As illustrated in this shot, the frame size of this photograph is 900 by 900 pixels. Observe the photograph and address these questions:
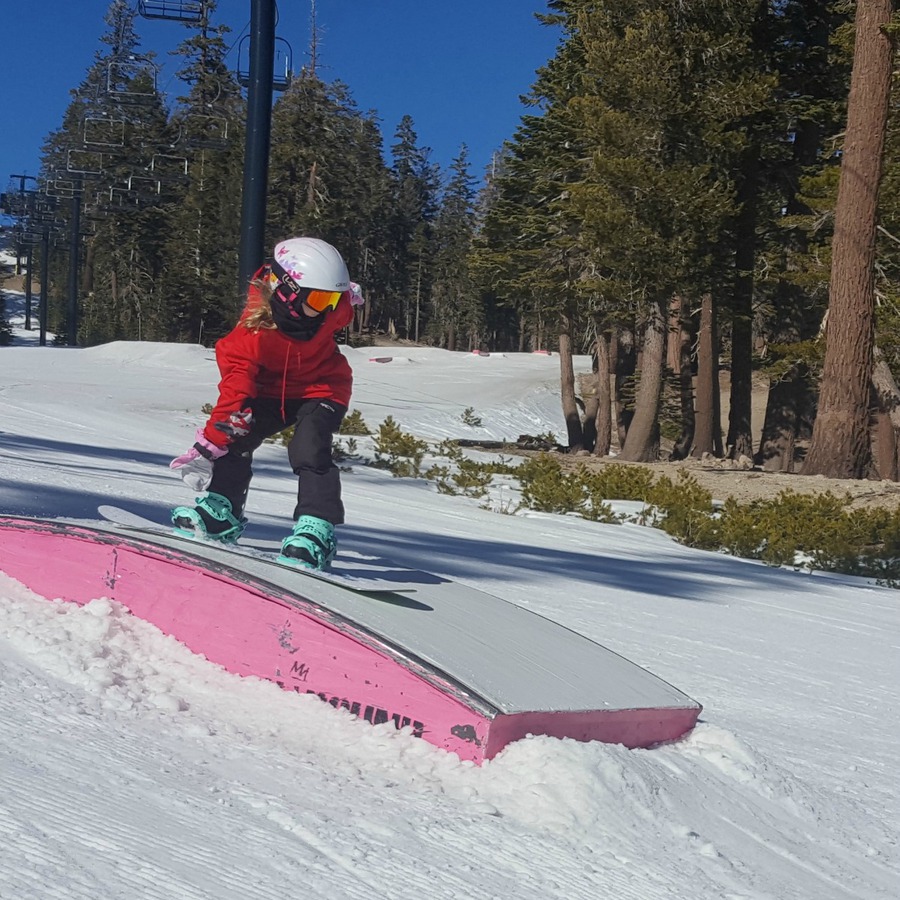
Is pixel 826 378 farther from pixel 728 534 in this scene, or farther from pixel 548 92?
pixel 548 92

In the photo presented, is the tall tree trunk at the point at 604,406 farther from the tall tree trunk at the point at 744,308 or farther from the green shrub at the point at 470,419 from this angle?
the tall tree trunk at the point at 744,308

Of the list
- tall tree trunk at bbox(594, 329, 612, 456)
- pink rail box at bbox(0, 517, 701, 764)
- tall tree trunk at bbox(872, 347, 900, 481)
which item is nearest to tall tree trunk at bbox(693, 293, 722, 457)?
tall tree trunk at bbox(872, 347, 900, 481)

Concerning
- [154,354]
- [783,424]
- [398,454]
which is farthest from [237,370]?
[154,354]

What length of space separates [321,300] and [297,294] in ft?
0.30

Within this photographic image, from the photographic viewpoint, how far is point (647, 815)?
8.16 ft

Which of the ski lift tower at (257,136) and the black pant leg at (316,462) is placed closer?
the black pant leg at (316,462)

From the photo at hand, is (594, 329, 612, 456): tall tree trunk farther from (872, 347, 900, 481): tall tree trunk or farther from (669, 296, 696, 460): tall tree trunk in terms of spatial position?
(872, 347, 900, 481): tall tree trunk

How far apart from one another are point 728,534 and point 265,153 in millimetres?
5659

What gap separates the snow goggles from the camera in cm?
391

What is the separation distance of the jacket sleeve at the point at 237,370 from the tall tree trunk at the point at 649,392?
64.0 feet

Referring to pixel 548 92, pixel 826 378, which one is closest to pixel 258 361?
pixel 826 378

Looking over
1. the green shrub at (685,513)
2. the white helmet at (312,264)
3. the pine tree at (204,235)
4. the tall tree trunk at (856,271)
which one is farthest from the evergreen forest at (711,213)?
the pine tree at (204,235)

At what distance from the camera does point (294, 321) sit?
3945mm

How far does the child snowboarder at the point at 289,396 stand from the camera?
12.9 feet
